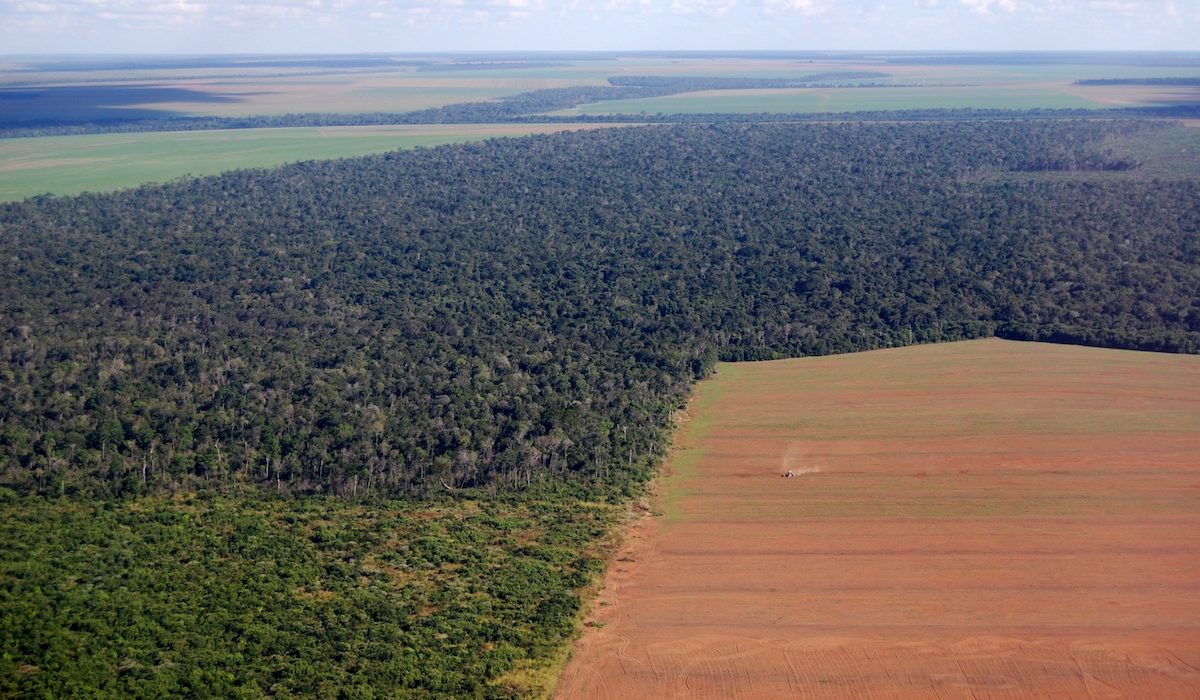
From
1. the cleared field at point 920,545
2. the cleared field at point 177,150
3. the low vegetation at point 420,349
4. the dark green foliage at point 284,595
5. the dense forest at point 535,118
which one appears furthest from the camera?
the dense forest at point 535,118

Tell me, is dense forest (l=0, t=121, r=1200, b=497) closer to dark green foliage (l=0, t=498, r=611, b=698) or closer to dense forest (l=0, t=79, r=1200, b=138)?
dark green foliage (l=0, t=498, r=611, b=698)

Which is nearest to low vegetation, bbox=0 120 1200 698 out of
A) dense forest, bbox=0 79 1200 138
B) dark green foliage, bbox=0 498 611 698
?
dark green foliage, bbox=0 498 611 698

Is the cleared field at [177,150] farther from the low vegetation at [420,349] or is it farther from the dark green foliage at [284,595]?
the dark green foliage at [284,595]

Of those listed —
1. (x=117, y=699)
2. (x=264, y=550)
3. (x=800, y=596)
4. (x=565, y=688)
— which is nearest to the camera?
(x=117, y=699)

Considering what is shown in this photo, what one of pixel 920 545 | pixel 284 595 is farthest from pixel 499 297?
pixel 284 595

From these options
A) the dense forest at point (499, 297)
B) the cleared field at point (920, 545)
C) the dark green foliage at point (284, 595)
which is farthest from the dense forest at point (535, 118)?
the dark green foliage at point (284, 595)

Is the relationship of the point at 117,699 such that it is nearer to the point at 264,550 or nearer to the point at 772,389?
the point at 264,550

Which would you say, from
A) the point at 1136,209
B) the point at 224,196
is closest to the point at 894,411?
the point at 1136,209
